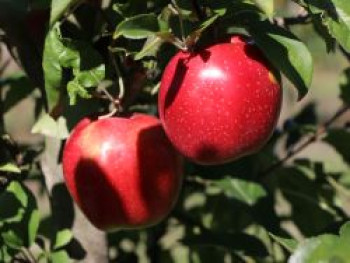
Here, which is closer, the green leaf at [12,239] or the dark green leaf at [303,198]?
the green leaf at [12,239]

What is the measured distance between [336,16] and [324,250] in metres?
0.22

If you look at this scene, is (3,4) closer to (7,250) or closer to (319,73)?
(7,250)

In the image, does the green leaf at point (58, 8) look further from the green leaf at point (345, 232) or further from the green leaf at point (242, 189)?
the green leaf at point (242, 189)

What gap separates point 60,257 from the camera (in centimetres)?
109

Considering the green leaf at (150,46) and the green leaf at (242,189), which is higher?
the green leaf at (150,46)

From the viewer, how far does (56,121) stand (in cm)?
106

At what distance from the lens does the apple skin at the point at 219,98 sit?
831 millimetres

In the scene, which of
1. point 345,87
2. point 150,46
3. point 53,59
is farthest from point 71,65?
point 345,87

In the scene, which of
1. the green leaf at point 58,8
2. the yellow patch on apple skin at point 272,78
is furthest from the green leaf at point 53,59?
the yellow patch on apple skin at point 272,78

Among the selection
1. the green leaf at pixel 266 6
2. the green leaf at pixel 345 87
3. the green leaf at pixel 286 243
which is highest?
the green leaf at pixel 266 6

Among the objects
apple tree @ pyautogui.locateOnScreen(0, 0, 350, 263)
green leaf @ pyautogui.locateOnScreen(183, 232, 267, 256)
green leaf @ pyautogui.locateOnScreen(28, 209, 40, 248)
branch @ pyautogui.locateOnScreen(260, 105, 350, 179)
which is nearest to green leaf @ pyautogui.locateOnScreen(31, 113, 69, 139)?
apple tree @ pyautogui.locateOnScreen(0, 0, 350, 263)

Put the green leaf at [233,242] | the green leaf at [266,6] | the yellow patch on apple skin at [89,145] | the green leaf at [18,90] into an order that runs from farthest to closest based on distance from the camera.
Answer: the green leaf at [18,90] < the green leaf at [233,242] < the yellow patch on apple skin at [89,145] < the green leaf at [266,6]

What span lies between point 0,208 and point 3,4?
0.79 ft

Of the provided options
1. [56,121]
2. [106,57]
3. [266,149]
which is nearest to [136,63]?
[106,57]
